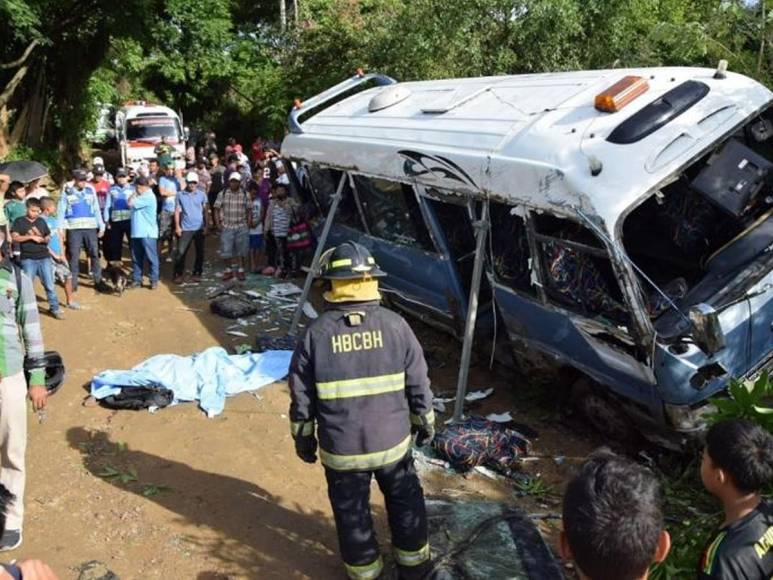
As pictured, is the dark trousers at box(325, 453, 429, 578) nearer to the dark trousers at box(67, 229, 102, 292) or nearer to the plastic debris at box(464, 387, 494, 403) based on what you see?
the plastic debris at box(464, 387, 494, 403)

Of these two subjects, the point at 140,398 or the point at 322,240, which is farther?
the point at 322,240

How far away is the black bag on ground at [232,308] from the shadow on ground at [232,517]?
10.8ft

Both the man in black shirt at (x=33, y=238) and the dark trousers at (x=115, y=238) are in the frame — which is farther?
the dark trousers at (x=115, y=238)

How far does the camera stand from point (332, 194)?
28.7ft

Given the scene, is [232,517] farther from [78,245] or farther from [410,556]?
[78,245]

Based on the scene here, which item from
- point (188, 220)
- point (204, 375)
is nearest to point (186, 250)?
point (188, 220)

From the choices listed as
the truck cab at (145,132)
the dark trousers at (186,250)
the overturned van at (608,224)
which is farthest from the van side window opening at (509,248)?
the truck cab at (145,132)

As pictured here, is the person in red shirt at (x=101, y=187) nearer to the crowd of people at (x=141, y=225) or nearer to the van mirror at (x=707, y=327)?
the crowd of people at (x=141, y=225)

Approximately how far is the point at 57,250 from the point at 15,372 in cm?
517

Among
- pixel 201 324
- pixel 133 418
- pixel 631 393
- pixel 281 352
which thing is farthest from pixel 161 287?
pixel 631 393

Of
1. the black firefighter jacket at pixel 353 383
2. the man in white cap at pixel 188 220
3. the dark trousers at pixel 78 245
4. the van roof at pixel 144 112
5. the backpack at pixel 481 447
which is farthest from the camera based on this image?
the van roof at pixel 144 112

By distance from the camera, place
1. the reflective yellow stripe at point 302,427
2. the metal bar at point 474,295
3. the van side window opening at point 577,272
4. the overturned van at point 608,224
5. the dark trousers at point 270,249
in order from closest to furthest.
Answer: the reflective yellow stripe at point 302,427 → the overturned van at point 608,224 → the van side window opening at point 577,272 → the metal bar at point 474,295 → the dark trousers at point 270,249

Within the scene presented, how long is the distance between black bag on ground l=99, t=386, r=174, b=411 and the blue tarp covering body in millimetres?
79

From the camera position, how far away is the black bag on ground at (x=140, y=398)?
6586 mm
